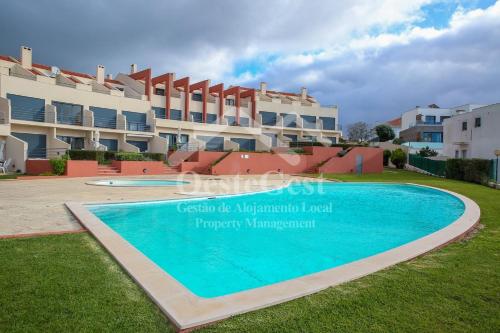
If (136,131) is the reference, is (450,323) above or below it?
below

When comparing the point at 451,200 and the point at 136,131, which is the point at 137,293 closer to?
the point at 451,200

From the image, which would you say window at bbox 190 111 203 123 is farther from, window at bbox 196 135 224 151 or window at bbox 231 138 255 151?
window at bbox 231 138 255 151

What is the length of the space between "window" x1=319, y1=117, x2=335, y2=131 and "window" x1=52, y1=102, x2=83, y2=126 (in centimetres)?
3059

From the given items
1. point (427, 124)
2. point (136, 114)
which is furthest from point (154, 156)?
point (427, 124)

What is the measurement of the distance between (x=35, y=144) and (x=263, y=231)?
82.6ft

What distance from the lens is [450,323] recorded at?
2939 millimetres

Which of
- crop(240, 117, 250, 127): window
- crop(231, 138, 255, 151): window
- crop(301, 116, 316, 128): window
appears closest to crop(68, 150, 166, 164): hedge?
crop(231, 138, 255, 151): window

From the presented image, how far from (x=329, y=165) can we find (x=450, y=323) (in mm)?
27123

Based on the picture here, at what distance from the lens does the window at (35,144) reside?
25.8 metres

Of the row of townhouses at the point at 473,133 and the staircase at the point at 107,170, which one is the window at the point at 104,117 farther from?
the row of townhouses at the point at 473,133

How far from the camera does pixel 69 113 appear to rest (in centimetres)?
2812

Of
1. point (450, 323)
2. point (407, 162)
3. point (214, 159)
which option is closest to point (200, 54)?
point (214, 159)

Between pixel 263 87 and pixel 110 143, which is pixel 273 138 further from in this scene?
pixel 110 143

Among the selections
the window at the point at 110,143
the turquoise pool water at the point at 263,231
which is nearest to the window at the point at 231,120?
the window at the point at 110,143
